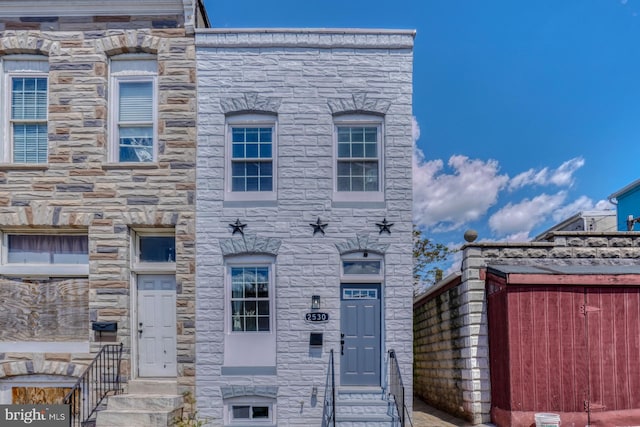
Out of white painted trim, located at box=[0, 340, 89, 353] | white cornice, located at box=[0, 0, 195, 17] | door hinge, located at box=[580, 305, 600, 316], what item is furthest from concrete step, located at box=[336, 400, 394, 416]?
white cornice, located at box=[0, 0, 195, 17]

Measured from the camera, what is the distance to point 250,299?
29.0 feet

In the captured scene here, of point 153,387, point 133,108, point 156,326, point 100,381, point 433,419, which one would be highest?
point 133,108

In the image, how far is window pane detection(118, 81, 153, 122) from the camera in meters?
9.22

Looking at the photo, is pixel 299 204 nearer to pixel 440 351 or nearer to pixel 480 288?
pixel 480 288

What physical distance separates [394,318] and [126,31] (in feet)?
21.6

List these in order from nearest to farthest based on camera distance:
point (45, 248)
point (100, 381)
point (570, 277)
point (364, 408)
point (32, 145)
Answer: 1. point (570, 277)
2. point (364, 408)
3. point (100, 381)
4. point (45, 248)
5. point (32, 145)

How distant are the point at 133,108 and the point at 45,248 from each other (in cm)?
281

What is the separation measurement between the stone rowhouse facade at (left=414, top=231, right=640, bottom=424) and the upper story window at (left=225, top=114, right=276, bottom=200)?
3.52 m

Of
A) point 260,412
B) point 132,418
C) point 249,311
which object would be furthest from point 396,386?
point 132,418

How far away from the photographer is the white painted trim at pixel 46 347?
8.79 metres

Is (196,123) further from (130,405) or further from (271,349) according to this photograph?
(130,405)

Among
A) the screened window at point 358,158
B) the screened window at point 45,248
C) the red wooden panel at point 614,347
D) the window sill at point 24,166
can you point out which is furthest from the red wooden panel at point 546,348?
the window sill at point 24,166

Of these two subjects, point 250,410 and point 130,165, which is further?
point 130,165

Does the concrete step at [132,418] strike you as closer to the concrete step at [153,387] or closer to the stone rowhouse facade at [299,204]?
the concrete step at [153,387]
